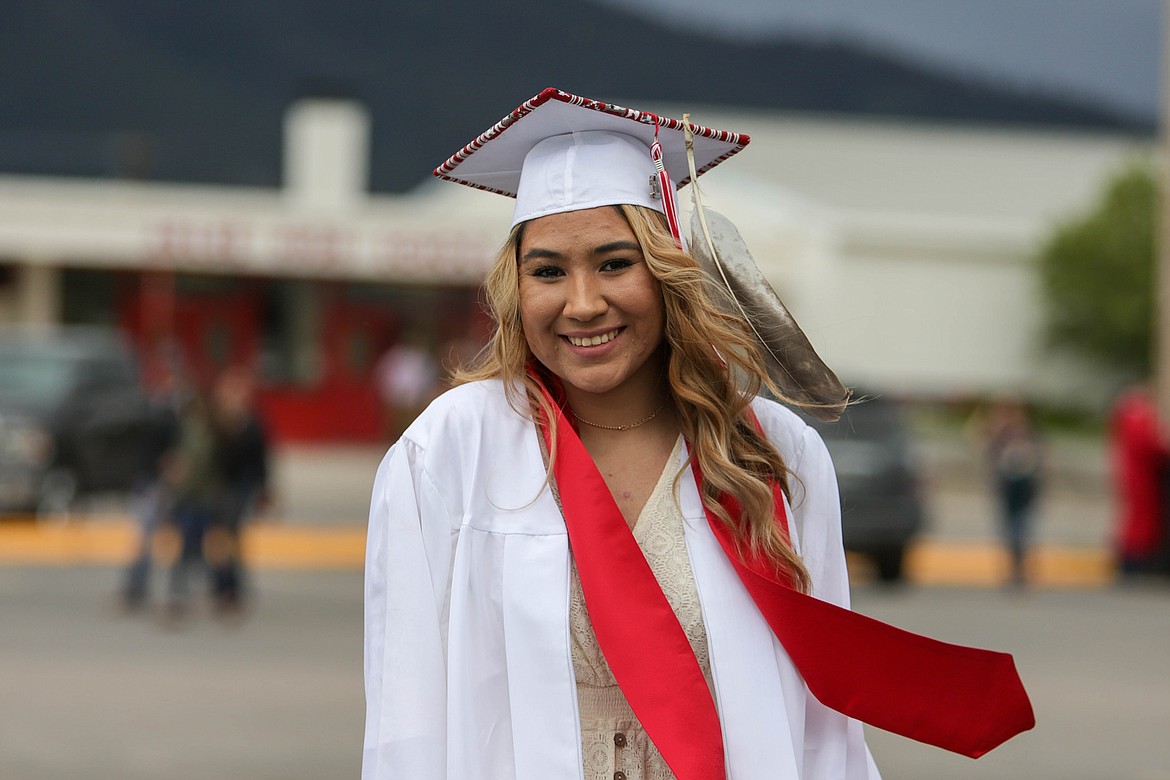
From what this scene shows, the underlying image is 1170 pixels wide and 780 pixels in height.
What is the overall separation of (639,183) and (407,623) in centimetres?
81

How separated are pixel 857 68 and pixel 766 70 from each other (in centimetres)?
369

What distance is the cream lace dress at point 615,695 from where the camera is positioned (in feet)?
8.00

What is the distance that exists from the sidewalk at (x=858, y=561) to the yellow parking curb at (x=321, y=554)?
0.01 meters

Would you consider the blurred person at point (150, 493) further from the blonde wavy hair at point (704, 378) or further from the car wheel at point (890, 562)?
the blonde wavy hair at point (704, 378)

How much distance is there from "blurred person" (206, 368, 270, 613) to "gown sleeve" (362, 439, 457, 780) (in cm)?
876

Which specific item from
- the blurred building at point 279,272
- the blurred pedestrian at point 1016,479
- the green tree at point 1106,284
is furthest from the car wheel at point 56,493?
the green tree at point 1106,284

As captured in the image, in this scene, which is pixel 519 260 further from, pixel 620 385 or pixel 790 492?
pixel 790 492

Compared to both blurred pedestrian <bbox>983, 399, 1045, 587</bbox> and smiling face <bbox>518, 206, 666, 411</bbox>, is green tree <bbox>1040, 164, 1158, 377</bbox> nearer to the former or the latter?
blurred pedestrian <bbox>983, 399, 1045, 587</bbox>

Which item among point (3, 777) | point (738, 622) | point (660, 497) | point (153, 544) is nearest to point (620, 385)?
point (660, 497)

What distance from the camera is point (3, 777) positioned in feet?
21.5

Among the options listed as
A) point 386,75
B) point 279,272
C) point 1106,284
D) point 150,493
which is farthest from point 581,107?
point 386,75

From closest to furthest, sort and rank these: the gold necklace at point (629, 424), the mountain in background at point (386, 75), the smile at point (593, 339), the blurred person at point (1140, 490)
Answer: the smile at point (593, 339), the gold necklace at point (629, 424), the blurred person at point (1140, 490), the mountain in background at point (386, 75)

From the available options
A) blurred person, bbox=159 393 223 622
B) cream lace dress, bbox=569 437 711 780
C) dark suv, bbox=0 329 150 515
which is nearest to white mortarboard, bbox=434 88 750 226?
cream lace dress, bbox=569 437 711 780

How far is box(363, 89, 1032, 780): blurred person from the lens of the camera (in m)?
2.37
